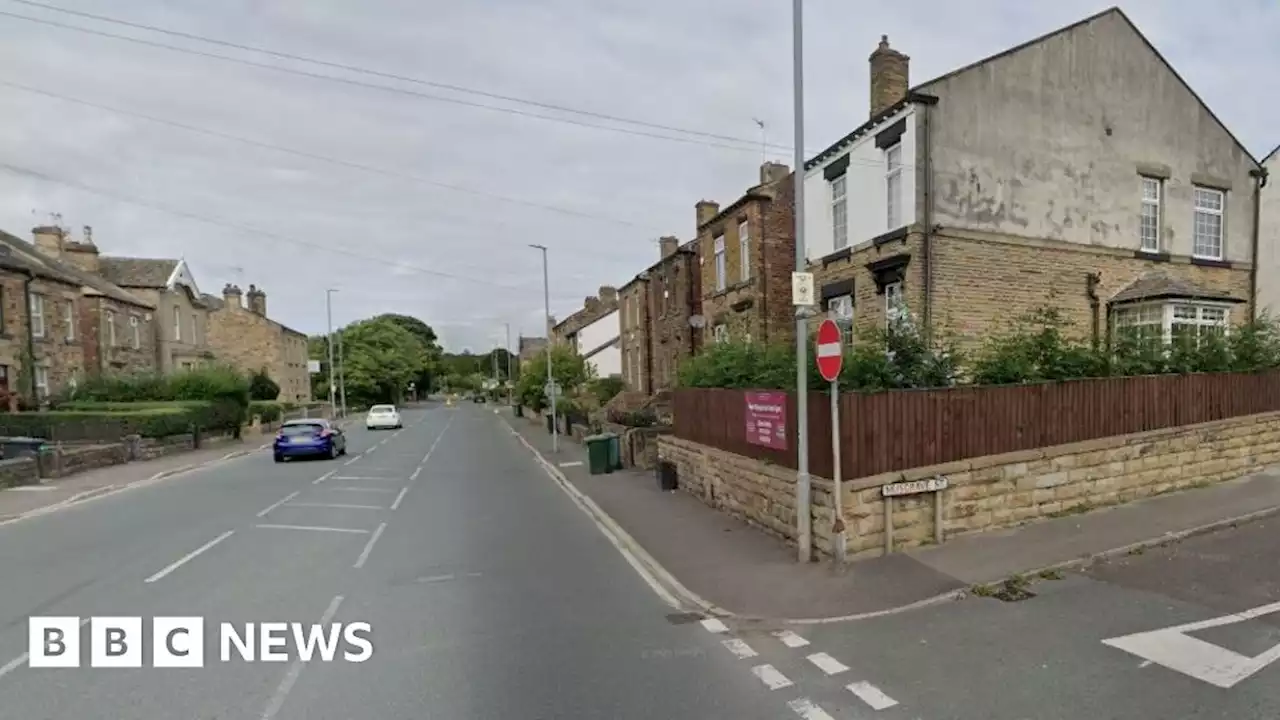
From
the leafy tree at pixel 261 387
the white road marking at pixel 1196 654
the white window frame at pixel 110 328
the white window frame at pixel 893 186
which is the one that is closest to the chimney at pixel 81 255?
the white window frame at pixel 110 328

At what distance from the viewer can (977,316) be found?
1411cm

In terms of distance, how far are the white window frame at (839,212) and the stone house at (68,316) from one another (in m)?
30.6

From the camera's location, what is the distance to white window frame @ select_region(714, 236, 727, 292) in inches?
859

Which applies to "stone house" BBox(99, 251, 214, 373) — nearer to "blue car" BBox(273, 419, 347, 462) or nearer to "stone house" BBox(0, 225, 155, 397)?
"stone house" BBox(0, 225, 155, 397)

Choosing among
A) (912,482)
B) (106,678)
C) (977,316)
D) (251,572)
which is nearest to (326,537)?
(251,572)

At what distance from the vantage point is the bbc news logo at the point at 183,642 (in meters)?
5.08

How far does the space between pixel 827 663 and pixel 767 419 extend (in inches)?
193

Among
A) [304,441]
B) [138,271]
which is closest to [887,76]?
[304,441]

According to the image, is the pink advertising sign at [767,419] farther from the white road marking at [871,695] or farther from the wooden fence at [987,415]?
the white road marking at [871,695]

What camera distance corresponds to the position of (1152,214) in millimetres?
16188

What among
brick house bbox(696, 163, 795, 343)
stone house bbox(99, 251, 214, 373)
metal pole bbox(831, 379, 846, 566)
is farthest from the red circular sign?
stone house bbox(99, 251, 214, 373)

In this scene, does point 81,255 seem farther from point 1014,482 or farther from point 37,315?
point 1014,482

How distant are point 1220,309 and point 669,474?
14.4 metres

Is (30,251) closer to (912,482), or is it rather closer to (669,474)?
(669,474)
